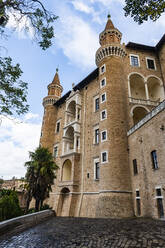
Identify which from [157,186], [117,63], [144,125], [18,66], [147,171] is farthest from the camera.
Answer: [117,63]

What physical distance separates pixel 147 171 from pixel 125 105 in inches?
342

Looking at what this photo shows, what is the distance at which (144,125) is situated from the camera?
48.5ft

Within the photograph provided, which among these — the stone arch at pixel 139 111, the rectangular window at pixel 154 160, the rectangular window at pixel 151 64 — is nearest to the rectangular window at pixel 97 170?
the stone arch at pixel 139 111

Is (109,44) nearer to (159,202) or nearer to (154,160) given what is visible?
(154,160)

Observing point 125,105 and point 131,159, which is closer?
point 131,159

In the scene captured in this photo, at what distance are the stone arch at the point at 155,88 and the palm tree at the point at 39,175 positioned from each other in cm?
1593

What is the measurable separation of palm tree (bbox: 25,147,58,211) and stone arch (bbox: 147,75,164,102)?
15.9m

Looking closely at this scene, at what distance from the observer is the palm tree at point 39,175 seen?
17391 mm

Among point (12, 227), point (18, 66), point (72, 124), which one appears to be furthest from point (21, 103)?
point (72, 124)

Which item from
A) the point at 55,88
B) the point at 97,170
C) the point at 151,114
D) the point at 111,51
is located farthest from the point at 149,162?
the point at 55,88

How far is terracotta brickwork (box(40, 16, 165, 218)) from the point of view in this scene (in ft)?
46.9

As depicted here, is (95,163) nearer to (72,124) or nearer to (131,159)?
(131,159)

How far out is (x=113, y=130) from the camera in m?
18.4

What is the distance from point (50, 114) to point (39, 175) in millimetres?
16803
